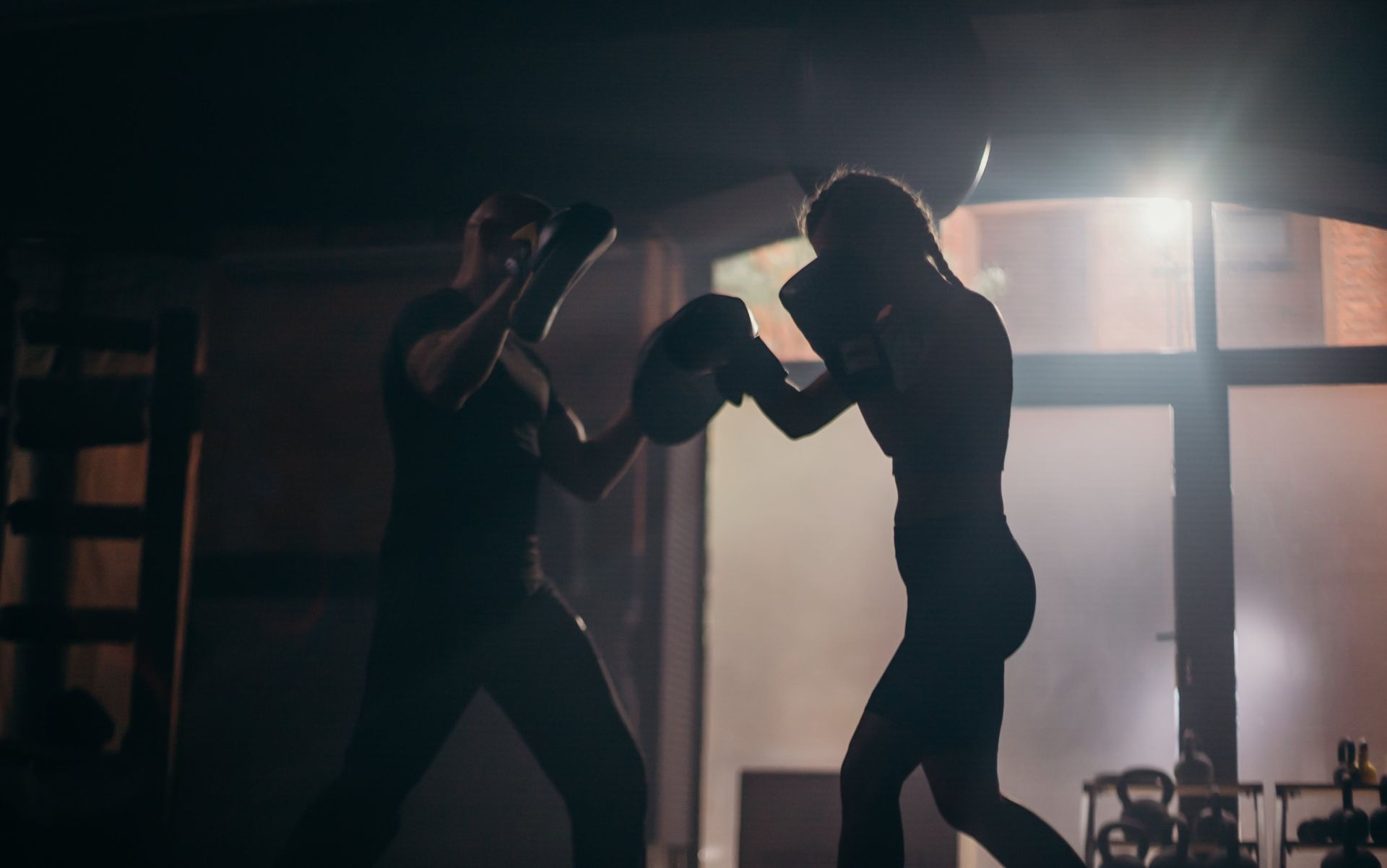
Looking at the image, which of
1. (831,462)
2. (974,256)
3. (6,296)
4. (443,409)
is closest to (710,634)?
(831,462)

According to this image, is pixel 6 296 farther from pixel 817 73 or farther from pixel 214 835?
pixel 817 73

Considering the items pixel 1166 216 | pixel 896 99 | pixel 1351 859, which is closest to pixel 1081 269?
pixel 1166 216

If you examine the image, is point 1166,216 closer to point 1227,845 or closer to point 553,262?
point 1227,845

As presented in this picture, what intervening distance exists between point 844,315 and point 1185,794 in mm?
1870

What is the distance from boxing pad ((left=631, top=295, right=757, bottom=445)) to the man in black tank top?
4.5 inches

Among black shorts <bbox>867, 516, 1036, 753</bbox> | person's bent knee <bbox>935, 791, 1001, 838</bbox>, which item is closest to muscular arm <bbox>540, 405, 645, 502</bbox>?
black shorts <bbox>867, 516, 1036, 753</bbox>

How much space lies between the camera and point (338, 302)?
3.46 metres

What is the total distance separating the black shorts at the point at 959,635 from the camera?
1560 millimetres

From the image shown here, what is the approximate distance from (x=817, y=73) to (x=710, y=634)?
1.84 metres

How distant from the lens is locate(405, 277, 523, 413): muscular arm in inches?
78.2

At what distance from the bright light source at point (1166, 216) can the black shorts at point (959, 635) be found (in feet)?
6.76

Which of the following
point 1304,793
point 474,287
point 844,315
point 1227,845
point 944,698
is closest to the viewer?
point 944,698

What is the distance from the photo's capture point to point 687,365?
2.08 m

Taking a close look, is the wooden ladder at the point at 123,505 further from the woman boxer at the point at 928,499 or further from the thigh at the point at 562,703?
the woman boxer at the point at 928,499
